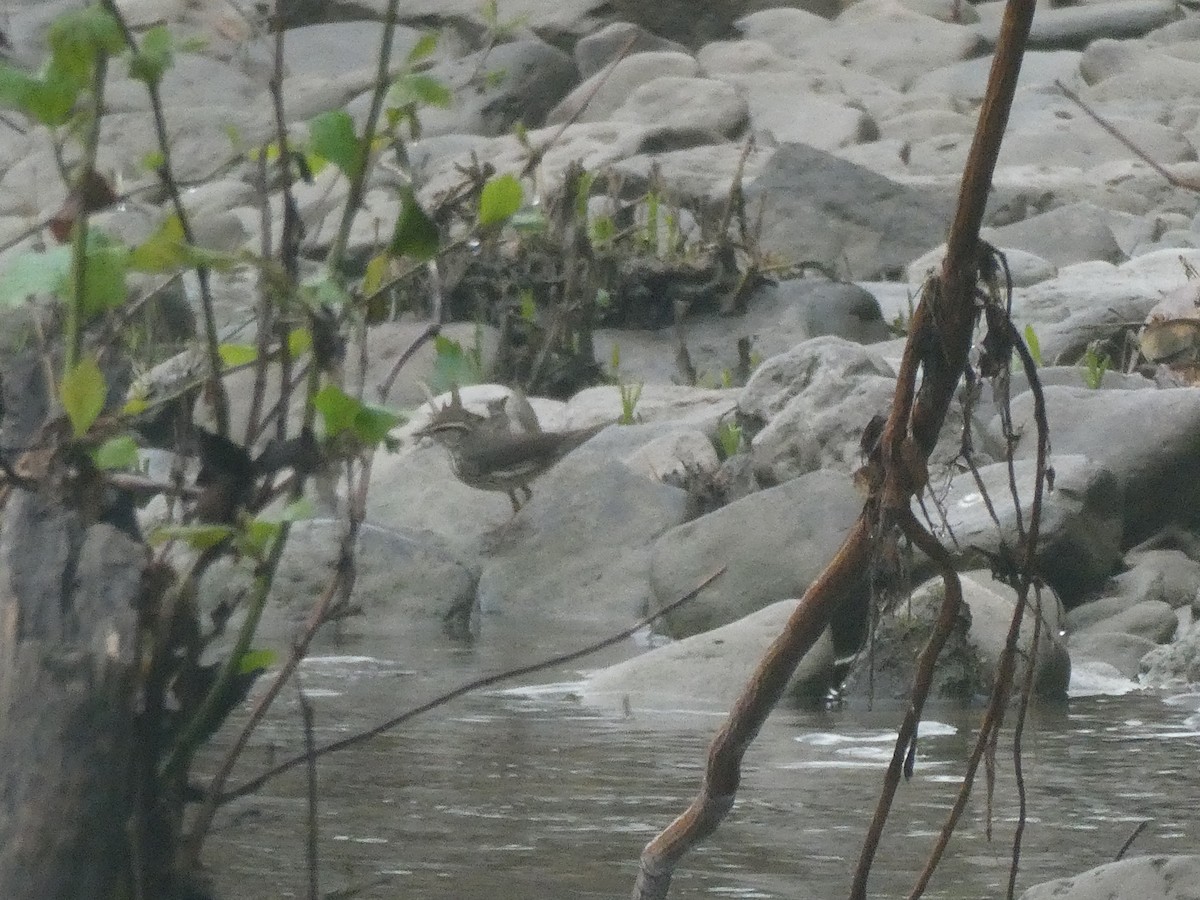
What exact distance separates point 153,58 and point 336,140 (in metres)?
0.20

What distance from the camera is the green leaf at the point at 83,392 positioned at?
2.04 metres

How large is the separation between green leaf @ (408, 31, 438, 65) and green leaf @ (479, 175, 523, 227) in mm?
154

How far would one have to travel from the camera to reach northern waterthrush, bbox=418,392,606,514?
361 inches

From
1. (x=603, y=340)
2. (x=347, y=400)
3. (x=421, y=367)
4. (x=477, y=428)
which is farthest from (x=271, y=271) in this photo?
(x=603, y=340)

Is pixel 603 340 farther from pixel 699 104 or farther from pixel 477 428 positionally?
pixel 699 104

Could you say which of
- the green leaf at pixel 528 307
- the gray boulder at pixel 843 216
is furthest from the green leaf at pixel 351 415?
the gray boulder at pixel 843 216

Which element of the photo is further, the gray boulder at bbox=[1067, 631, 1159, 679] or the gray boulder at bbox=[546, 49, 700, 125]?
the gray boulder at bbox=[546, 49, 700, 125]

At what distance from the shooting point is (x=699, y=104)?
20.5 meters

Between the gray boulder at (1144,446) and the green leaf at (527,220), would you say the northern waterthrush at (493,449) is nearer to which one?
the gray boulder at (1144,446)

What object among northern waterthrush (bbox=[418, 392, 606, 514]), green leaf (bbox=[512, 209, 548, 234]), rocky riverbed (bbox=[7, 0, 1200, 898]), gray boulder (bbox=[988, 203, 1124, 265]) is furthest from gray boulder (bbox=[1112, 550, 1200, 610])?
gray boulder (bbox=[988, 203, 1124, 265])

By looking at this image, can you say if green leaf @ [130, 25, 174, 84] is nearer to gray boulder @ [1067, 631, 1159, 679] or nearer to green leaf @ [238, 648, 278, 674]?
green leaf @ [238, 648, 278, 674]

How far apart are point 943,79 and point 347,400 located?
21.7 m

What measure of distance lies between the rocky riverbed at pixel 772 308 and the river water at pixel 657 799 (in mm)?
417

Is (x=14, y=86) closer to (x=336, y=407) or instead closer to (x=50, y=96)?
(x=50, y=96)
